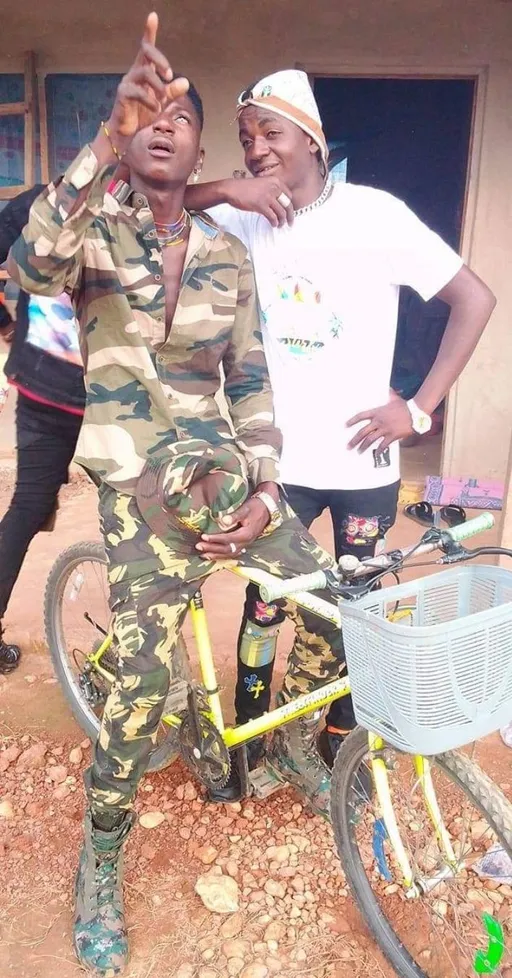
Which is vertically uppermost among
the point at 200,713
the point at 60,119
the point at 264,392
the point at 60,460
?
the point at 60,119

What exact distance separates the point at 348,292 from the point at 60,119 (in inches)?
152

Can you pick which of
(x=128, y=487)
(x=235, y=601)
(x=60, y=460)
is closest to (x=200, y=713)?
(x=128, y=487)

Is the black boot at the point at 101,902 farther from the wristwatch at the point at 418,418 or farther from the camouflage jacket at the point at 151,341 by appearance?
the wristwatch at the point at 418,418

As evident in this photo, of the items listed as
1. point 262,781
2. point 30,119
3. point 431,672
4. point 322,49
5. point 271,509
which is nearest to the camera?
point 431,672

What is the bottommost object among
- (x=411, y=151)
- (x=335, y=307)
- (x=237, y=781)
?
(x=237, y=781)

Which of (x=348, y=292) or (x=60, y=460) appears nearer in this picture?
(x=348, y=292)

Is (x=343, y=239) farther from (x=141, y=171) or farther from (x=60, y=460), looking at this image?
(x=60, y=460)

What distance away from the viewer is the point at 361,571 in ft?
5.19

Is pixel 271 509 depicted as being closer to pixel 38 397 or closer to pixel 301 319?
pixel 301 319

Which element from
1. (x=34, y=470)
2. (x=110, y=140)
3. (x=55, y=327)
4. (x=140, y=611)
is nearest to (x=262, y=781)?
(x=140, y=611)

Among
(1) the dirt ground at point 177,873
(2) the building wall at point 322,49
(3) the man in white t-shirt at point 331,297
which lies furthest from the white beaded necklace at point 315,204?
(2) the building wall at point 322,49

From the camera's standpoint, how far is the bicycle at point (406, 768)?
144cm

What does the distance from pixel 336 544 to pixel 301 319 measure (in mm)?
671

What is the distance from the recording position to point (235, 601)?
3828 millimetres
